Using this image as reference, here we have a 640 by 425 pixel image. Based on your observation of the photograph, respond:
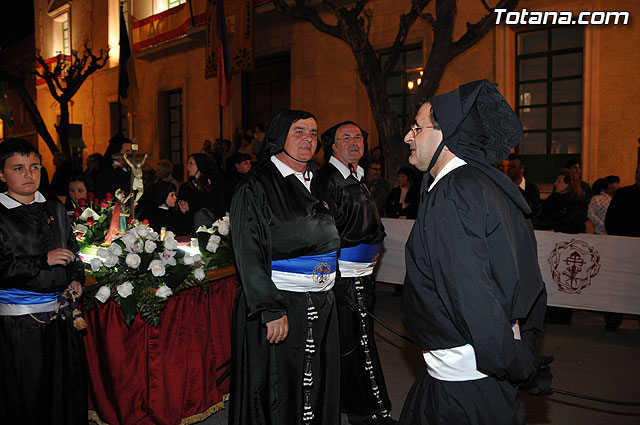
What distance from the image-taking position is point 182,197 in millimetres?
6867

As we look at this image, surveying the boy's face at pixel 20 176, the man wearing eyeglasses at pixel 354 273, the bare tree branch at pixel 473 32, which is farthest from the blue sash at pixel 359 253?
the bare tree branch at pixel 473 32

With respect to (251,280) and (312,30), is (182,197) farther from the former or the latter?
(312,30)

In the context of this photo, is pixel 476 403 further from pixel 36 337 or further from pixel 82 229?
pixel 82 229

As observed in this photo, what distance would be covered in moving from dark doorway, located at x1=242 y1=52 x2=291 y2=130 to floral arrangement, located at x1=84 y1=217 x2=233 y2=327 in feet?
41.1

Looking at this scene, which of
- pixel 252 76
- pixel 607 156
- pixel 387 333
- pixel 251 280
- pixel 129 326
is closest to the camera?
pixel 251 280

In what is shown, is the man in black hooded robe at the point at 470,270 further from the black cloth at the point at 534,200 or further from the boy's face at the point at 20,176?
the black cloth at the point at 534,200

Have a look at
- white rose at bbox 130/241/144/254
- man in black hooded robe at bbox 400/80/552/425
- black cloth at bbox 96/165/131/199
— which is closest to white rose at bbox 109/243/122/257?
white rose at bbox 130/241/144/254

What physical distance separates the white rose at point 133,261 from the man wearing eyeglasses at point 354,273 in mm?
1388

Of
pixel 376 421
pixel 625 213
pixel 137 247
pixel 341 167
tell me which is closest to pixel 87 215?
pixel 137 247

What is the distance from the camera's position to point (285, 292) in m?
3.30

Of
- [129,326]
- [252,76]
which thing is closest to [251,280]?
[129,326]

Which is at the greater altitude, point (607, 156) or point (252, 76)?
point (252, 76)

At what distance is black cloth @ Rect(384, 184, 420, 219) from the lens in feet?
28.5

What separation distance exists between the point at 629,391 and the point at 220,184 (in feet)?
16.8
